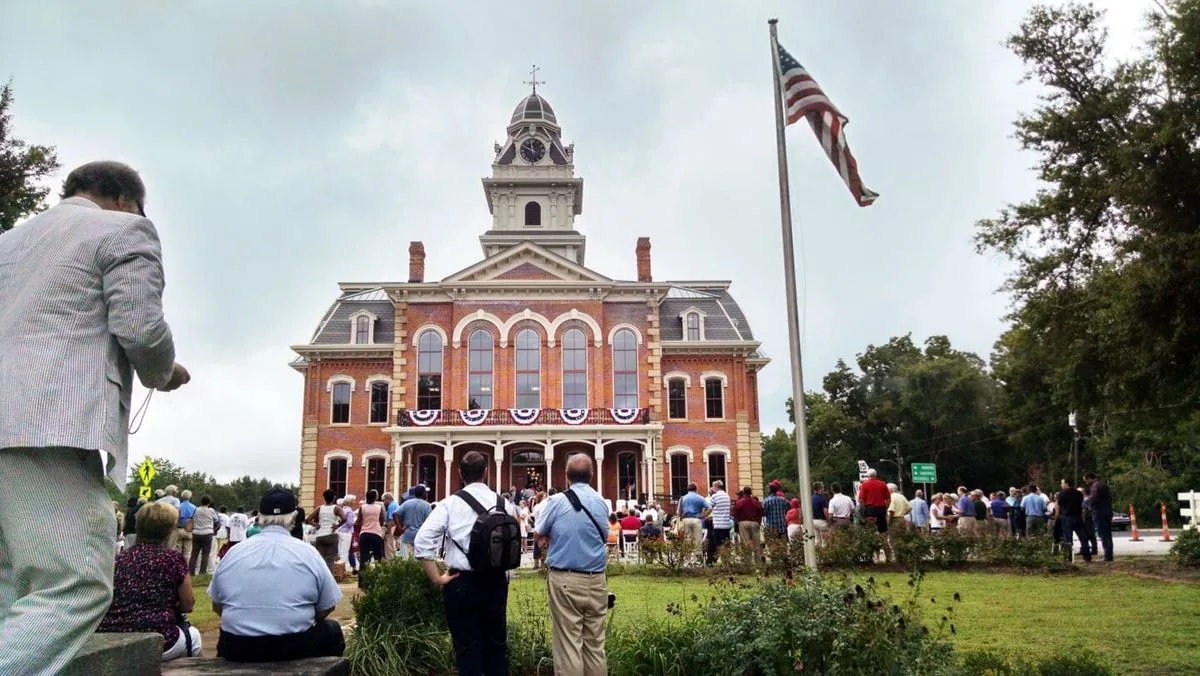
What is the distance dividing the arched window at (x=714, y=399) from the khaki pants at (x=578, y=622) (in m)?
33.3

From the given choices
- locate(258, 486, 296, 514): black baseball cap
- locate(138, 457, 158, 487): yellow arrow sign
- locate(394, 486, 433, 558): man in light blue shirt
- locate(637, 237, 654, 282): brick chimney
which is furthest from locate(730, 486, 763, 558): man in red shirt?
locate(637, 237, 654, 282): brick chimney

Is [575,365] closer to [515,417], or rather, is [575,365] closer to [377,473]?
[515,417]

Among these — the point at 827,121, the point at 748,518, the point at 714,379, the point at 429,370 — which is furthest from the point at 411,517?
the point at 714,379

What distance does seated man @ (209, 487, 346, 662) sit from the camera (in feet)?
16.0

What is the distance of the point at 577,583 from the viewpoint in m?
6.08

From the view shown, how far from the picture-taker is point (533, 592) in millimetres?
12180

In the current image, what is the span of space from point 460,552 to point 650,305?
109ft

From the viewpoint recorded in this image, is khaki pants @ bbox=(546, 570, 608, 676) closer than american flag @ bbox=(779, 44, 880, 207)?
Yes

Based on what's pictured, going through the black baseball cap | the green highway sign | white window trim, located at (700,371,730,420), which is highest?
white window trim, located at (700,371,730,420)

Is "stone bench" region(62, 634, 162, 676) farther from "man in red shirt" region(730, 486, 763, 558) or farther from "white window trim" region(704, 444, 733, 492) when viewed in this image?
"white window trim" region(704, 444, 733, 492)

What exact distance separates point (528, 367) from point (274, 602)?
3313 centimetres

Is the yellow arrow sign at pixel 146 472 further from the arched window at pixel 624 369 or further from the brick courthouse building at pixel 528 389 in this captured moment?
the arched window at pixel 624 369

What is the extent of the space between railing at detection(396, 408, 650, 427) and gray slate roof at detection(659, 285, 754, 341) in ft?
18.2

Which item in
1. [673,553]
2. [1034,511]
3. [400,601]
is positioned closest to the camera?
[400,601]
